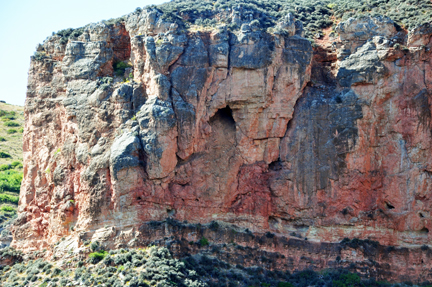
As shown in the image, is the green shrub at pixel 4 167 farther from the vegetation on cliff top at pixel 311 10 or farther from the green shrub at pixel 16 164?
the vegetation on cliff top at pixel 311 10

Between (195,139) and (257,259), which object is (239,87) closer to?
(195,139)

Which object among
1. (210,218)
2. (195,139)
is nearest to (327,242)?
(210,218)

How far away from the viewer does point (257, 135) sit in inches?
1700

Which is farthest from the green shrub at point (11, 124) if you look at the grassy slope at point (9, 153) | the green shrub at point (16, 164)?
the green shrub at point (16, 164)

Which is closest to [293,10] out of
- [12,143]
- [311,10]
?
[311,10]

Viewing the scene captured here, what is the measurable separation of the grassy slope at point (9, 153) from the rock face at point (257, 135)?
1817 centimetres

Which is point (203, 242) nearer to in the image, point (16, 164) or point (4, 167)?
point (4, 167)

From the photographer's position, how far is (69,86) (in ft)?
144

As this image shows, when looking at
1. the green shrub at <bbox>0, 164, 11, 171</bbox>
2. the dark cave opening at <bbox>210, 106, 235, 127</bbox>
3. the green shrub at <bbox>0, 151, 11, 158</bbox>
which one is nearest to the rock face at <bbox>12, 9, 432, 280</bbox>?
the dark cave opening at <bbox>210, 106, 235, 127</bbox>

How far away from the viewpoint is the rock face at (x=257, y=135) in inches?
1636

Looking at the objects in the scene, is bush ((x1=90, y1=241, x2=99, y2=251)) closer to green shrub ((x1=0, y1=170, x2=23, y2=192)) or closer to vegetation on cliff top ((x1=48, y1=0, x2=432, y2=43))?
vegetation on cliff top ((x1=48, y1=0, x2=432, y2=43))

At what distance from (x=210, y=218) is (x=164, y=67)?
10.4 m

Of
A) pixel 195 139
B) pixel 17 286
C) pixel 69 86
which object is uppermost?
pixel 69 86

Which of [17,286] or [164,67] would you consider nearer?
[17,286]
